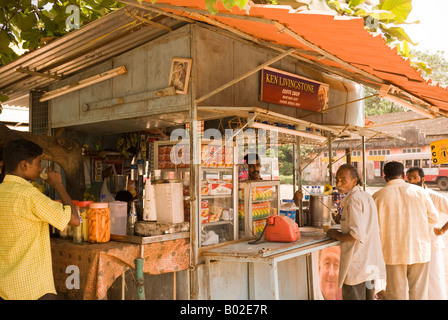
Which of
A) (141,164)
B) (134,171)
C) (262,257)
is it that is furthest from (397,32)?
(134,171)

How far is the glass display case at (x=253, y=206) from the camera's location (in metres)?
5.05

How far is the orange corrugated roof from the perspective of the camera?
9.98ft

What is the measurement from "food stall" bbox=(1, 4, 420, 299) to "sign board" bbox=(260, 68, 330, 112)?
2 centimetres

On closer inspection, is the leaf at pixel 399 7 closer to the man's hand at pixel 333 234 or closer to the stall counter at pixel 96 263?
the man's hand at pixel 333 234

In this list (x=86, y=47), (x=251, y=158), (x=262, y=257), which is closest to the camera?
(x=262, y=257)

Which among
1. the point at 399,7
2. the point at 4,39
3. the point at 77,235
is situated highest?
the point at 4,39

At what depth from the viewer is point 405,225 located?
4988mm

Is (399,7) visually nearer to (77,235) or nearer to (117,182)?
(77,235)

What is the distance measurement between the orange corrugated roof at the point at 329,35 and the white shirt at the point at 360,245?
135 centimetres

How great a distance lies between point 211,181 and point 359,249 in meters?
1.78

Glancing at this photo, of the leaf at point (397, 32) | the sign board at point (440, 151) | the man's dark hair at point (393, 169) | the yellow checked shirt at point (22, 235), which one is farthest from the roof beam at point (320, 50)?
the sign board at point (440, 151)
